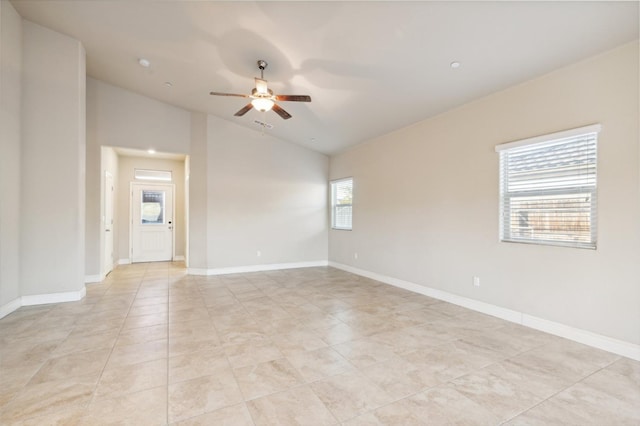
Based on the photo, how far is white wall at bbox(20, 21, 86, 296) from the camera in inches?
154

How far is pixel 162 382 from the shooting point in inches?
85.2

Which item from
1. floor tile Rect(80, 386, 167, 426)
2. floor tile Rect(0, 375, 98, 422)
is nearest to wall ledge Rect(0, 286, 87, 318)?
floor tile Rect(0, 375, 98, 422)

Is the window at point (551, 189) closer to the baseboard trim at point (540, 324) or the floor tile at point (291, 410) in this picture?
the baseboard trim at point (540, 324)

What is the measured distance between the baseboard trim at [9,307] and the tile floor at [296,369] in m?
0.08

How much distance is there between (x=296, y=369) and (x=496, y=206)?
3.07 m

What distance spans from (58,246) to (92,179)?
1755mm

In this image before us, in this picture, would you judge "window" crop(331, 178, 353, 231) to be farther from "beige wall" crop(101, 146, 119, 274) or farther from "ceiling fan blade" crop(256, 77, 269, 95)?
"beige wall" crop(101, 146, 119, 274)

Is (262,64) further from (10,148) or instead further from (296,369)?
(296,369)

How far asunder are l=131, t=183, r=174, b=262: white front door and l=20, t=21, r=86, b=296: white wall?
11.5 ft

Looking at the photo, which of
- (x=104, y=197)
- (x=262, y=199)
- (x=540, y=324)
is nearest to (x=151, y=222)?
(x=104, y=197)

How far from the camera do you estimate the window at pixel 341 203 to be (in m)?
6.77

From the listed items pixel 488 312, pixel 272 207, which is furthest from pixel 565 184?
pixel 272 207

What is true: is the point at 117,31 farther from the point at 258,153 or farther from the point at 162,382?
the point at 162,382

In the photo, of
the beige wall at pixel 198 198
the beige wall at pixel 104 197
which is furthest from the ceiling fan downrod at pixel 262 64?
the beige wall at pixel 104 197
